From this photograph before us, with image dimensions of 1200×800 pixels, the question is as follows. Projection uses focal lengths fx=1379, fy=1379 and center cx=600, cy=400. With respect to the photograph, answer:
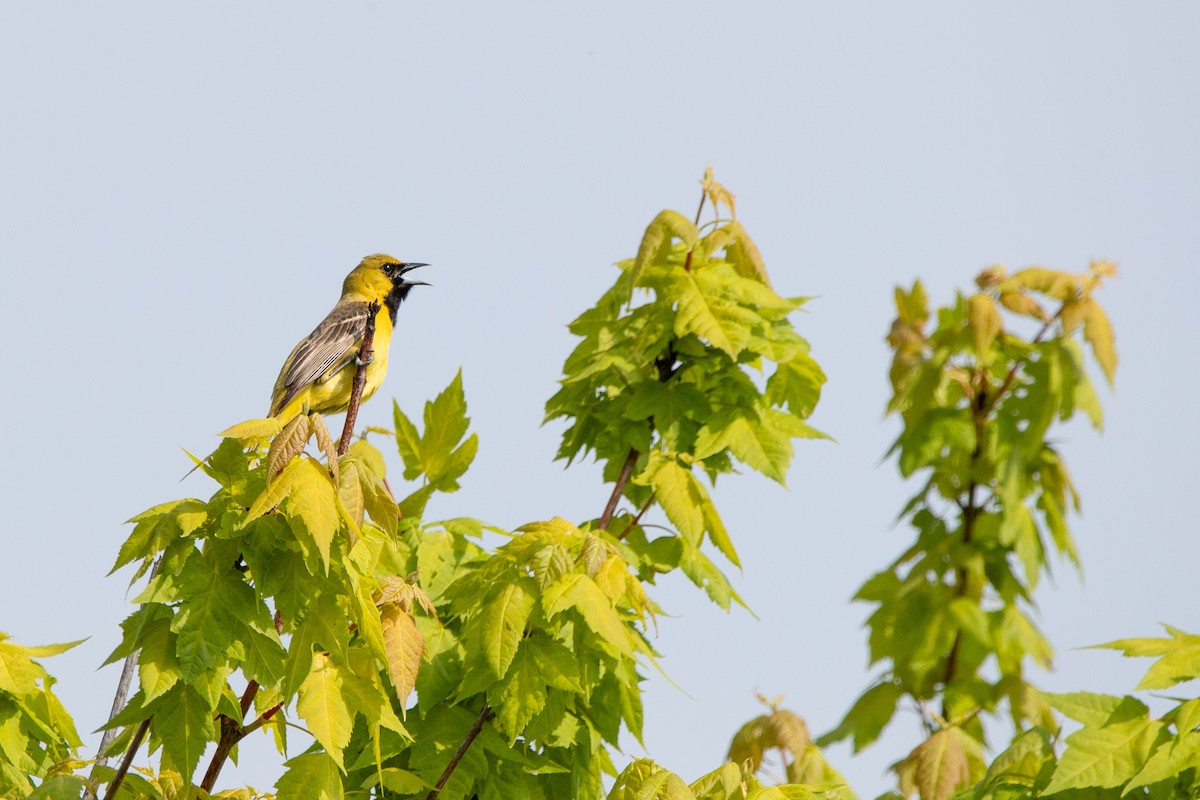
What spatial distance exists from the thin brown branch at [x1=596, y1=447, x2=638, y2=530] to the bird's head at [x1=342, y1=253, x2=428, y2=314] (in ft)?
13.0

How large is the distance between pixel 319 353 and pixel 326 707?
14.4 ft

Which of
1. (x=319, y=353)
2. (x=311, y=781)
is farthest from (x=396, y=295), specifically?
(x=311, y=781)

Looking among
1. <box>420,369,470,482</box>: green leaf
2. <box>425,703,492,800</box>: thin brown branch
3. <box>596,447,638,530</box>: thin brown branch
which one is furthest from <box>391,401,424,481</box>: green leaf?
<box>425,703,492,800</box>: thin brown branch

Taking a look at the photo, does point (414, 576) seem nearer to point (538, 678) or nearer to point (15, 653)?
point (538, 678)

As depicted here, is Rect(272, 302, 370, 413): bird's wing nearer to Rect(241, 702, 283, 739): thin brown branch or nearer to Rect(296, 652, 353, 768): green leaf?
Rect(241, 702, 283, 739): thin brown branch

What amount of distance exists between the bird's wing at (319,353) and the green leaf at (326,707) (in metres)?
4.12

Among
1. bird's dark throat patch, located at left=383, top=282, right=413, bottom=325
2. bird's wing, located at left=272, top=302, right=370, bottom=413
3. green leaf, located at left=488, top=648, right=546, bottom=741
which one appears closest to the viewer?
green leaf, located at left=488, top=648, right=546, bottom=741

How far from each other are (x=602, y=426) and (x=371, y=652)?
194 centimetres

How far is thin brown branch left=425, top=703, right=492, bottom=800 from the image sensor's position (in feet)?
13.4

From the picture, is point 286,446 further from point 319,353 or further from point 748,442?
point 319,353

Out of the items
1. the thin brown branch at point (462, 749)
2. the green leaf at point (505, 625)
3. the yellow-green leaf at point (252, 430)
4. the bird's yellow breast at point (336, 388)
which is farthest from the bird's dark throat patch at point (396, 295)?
the yellow-green leaf at point (252, 430)

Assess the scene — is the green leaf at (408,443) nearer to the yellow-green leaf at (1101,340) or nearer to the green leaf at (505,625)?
the green leaf at (505,625)

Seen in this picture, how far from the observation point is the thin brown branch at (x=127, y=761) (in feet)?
11.5

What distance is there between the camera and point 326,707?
3561 mm
